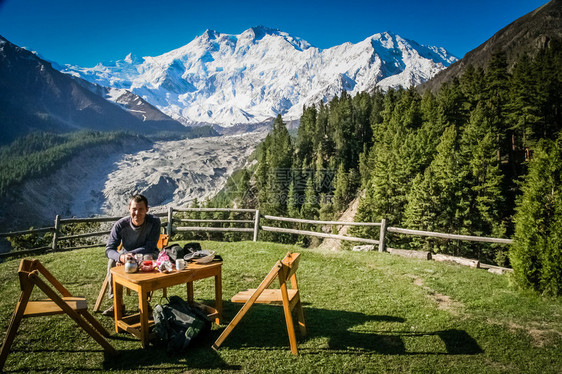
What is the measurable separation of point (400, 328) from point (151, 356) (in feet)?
12.3

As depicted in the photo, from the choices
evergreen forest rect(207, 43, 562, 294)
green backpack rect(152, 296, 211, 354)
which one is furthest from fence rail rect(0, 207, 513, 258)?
evergreen forest rect(207, 43, 562, 294)

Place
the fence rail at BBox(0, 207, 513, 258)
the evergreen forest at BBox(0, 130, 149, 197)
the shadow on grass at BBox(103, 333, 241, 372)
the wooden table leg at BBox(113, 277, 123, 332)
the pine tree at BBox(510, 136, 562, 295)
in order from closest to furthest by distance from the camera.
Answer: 1. the shadow on grass at BBox(103, 333, 241, 372)
2. the wooden table leg at BBox(113, 277, 123, 332)
3. the pine tree at BBox(510, 136, 562, 295)
4. the fence rail at BBox(0, 207, 513, 258)
5. the evergreen forest at BBox(0, 130, 149, 197)

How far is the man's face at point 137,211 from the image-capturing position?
16.0 feet

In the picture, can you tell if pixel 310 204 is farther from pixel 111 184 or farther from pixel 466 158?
pixel 111 184

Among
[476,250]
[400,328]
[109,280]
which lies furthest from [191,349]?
[476,250]

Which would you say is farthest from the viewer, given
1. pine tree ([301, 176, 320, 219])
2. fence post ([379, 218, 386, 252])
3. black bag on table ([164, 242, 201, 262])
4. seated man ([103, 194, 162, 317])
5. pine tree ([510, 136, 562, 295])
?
pine tree ([301, 176, 320, 219])

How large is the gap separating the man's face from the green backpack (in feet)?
4.50

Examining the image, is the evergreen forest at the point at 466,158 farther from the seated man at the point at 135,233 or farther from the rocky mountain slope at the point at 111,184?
the rocky mountain slope at the point at 111,184

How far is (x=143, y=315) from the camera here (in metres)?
4.18

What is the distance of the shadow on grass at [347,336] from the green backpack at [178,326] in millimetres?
482

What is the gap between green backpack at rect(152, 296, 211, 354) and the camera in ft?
13.7

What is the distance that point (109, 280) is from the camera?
548 centimetres

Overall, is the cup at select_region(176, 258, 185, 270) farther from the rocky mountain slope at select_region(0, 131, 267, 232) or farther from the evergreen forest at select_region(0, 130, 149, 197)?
the evergreen forest at select_region(0, 130, 149, 197)

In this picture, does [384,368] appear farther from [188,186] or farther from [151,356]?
[188,186]
